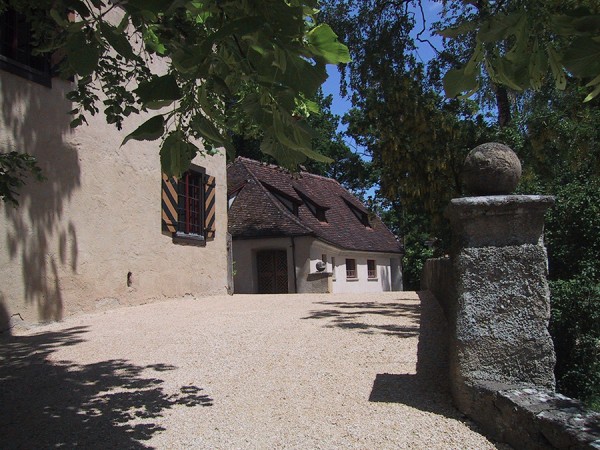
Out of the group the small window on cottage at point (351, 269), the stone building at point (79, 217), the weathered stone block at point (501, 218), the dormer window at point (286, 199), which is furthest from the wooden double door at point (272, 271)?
the weathered stone block at point (501, 218)

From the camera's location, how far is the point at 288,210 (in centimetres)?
2144

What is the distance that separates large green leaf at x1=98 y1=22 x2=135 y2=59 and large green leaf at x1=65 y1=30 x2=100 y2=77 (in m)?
0.09

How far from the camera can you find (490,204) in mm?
3443

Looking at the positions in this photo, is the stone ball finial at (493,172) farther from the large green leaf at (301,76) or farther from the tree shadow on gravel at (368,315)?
the tree shadow on gravel at (368,315)

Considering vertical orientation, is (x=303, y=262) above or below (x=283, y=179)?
below

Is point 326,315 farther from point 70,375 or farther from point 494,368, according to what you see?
point 494,368

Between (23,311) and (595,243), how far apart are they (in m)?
A: 7.65

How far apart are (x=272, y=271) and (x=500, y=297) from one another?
17.2m

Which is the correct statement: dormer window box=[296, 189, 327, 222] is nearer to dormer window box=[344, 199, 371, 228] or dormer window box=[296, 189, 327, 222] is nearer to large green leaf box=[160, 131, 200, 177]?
dormer window box=[344, 199, 371, 228]

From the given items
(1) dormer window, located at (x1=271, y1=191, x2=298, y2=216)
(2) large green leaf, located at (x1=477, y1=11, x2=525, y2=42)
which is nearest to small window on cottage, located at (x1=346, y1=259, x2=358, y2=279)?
(1) dormer window, located at (x1=271, y1=191, x2=298, y2=216)

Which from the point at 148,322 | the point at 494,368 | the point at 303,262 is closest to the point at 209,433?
the point at 494,368

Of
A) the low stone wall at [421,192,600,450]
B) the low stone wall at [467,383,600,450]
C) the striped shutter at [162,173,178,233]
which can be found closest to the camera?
the low stone wall at [467,383,600,450]

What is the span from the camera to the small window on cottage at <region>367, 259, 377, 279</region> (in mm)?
26147

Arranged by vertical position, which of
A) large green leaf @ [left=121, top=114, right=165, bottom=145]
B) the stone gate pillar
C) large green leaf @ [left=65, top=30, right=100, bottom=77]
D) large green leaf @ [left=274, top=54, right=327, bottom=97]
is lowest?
the stone gate pillar
